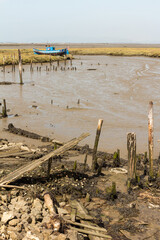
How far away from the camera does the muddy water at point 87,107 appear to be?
15.2 meters

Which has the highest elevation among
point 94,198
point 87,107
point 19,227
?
point 87,107

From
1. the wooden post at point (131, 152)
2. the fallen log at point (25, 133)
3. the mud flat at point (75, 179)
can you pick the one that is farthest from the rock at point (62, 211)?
the fallen log at point (25, 133)

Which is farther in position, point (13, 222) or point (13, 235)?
point (13, 222)

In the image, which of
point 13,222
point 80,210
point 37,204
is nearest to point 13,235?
point 13,222

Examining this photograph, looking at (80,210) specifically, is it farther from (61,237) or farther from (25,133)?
(25,133)

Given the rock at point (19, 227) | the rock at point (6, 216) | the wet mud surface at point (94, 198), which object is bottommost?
the wet mud surface at point (94, 198)

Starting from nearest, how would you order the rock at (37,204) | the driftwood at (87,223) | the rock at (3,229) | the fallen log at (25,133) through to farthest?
the rock at (3,229) < the driftwood at (87,223) < the rock at (37,204) < the fallen log at (25,133)

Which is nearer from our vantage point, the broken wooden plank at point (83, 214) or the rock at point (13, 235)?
the rock at point (13, 235)

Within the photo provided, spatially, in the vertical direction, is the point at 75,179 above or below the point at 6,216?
below

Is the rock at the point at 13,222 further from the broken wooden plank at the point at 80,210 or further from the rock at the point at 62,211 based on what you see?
the broken wooden plank at the point at 80,210

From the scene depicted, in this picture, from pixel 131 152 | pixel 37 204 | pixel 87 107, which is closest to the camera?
pixel 37 204

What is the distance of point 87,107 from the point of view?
21000mm

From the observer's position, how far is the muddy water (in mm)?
15211

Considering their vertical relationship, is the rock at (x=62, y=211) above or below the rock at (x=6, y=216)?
below
